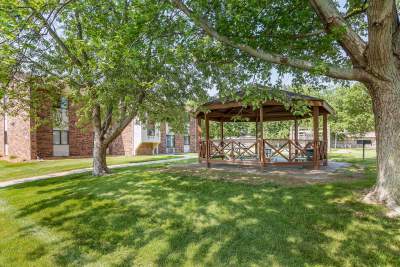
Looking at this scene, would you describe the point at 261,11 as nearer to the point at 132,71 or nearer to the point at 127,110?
the point at 132,71

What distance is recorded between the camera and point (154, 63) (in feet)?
26.5

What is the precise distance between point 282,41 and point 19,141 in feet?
81.5

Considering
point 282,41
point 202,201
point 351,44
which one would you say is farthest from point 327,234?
point 282,41

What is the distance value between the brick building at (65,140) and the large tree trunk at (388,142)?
13.8 meters

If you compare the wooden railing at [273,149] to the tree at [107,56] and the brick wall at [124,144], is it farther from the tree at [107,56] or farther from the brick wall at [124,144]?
the brick wall at [124,144]

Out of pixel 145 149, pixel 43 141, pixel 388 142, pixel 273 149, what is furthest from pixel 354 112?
pixel 43 141

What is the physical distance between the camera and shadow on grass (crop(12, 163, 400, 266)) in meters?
4.05

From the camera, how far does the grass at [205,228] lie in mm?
4066

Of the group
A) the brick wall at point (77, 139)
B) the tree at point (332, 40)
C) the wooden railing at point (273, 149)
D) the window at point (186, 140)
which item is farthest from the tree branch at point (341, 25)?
the window at point (186, 140)

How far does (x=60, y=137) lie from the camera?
2367 cm

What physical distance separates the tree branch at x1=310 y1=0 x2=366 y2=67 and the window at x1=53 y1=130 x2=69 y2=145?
79.4 feet

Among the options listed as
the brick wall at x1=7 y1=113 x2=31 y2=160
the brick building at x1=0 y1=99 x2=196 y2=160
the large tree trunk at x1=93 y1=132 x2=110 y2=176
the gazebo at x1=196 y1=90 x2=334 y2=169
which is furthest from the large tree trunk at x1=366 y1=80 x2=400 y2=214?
the brick wall at x1=7 y1=113 x2=31 y2=160

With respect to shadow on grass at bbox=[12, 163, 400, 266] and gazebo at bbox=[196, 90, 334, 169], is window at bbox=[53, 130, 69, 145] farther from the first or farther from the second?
shadow on grass at bbox=[12, 163, 400, 266]

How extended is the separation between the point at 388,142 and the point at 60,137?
25.3 metres
